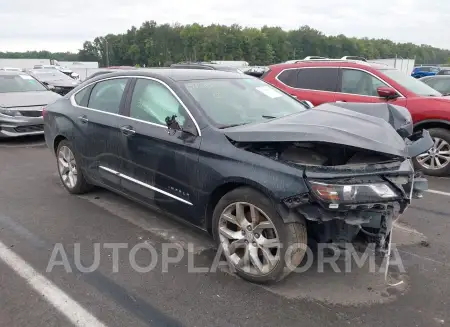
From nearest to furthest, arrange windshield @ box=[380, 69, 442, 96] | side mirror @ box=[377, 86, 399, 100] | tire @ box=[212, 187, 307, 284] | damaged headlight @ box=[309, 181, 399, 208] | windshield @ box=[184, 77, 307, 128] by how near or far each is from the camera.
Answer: damaged headlight @ box=[309, 181, 399, 208], tire @ box=[212, 187, 307, 284], windshield @ box=[184, 77, 307, 128], side mirror @ box=[377, 86, 399, 100], windshield @ box=[380, 69, 442, 96]

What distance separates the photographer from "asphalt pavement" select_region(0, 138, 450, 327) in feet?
9.38

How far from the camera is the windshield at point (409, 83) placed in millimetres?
6762

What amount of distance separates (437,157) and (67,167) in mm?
5343

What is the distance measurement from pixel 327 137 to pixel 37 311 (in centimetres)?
237

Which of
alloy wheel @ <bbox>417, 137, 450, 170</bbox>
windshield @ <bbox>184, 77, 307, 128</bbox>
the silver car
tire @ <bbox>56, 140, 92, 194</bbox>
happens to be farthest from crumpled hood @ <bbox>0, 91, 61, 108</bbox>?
alloy wheel @ <bbox>417, 137, 450, 170</bbox>

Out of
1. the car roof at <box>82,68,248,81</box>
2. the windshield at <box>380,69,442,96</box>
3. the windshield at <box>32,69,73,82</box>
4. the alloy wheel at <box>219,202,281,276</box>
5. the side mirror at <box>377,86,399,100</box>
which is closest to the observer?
the alloy wheel at <box>219,202,281,276</box>

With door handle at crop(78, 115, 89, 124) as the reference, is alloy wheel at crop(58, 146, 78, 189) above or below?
below

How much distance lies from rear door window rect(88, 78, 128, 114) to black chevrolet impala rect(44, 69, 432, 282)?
0.06 feet

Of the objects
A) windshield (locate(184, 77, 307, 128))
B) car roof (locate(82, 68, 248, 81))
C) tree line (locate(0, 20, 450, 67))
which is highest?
tree line (locate(0, 20, 450, 67))

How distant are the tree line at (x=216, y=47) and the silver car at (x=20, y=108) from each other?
90.0m

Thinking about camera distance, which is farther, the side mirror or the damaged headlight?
the side mirror

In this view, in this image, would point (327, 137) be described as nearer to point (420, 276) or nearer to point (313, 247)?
point (313, 247)

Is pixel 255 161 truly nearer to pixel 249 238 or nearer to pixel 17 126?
pixel 249 238

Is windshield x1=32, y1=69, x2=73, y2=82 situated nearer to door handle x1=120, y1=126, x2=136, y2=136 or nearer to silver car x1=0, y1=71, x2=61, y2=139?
silver car x1=0, y1=71, x2=61, y2=139
